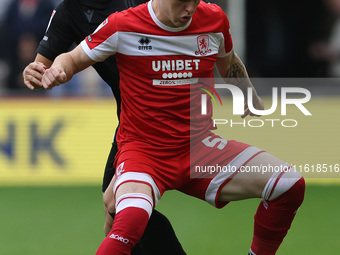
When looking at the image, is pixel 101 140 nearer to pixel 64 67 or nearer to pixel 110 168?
pixel 110 168

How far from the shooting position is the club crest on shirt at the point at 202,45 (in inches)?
170

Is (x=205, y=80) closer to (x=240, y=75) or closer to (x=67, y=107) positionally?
(x=240, y=75)

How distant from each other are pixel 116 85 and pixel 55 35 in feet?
1.69

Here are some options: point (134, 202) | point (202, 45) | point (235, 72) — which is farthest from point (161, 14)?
point (134, 202)

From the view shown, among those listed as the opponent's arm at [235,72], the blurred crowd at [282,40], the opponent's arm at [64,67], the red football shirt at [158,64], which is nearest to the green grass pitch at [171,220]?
the opponent's arm at [235,72]

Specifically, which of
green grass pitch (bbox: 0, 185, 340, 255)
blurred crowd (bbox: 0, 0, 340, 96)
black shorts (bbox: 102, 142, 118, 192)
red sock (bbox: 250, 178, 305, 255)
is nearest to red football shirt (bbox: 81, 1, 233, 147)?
red sock (bbox: 250, 178, 305, 255)

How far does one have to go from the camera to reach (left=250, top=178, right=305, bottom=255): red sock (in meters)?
4.29

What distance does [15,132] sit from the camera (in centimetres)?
893

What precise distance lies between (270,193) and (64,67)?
4.40 ft

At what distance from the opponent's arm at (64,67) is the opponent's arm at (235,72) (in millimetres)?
890

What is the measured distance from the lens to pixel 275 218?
4352mm

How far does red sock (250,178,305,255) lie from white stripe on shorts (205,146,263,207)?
282mm

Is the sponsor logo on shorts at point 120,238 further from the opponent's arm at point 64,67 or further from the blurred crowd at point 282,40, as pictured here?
the blurred crowd at point 282,40

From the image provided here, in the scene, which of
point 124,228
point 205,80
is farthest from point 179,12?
point 124,228
